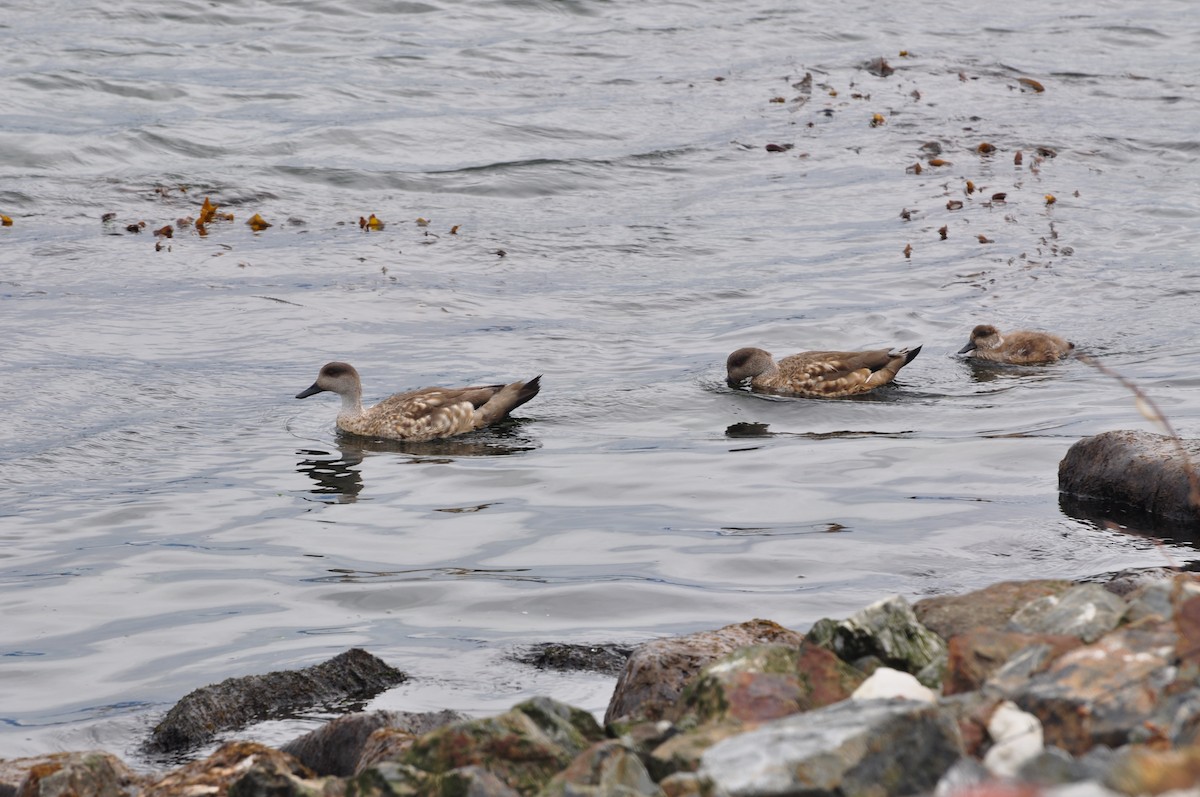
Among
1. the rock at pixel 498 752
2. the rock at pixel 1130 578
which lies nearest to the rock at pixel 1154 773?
the rock at pixel 498 752

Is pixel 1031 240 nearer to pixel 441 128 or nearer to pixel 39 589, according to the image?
pixel 441 128

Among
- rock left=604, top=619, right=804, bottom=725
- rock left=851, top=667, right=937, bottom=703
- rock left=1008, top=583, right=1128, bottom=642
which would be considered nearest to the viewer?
rock left=851, top=667, right=937, bottom=703

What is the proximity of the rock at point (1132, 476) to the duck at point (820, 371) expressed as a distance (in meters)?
3.59

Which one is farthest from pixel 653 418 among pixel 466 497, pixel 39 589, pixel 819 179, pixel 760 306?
pixel 819 179

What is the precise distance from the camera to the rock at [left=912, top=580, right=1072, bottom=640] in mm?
5605

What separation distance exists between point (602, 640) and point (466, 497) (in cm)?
332

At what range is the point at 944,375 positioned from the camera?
14055 millimetres

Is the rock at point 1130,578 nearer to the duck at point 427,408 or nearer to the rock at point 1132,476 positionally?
the rock at point 1132,476

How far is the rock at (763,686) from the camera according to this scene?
4648 millimetres

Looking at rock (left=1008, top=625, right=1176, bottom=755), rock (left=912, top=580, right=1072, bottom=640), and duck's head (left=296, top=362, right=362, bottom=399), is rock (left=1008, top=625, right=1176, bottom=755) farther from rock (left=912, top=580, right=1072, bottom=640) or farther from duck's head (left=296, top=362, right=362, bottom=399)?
duck's head (left=296, top=362, right=362, bottom=399)

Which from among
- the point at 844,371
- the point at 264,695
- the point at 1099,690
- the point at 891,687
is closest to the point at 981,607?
the point at 891,687

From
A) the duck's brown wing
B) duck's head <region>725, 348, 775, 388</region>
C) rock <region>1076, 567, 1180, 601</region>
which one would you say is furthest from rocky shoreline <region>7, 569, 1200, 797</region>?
duck's head <region>725, 348, 775, 388</region>

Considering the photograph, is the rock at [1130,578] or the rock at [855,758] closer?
the rock at [855,758]

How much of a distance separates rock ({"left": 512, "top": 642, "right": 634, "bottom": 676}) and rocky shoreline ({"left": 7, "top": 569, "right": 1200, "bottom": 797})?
91 cm
